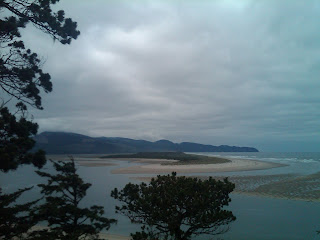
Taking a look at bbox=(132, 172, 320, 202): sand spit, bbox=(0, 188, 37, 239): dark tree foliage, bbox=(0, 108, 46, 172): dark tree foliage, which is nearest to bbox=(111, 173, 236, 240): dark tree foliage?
bbox=(0, 188, 37, 239): dark tree foliage

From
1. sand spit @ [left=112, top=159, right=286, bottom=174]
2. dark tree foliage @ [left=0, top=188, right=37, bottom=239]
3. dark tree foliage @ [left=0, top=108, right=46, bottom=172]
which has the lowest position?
sand spit @ [left=112, top=159, right=286, bottom=174]

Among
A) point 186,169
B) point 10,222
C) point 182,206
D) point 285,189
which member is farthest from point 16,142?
point 186,169

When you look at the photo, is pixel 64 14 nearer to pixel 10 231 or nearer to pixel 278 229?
pixel 10 231

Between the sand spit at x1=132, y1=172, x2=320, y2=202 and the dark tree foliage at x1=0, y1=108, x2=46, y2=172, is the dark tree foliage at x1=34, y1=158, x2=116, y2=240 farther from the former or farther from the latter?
the sand spit at x1=132, y1=172, x2=320, y2=202

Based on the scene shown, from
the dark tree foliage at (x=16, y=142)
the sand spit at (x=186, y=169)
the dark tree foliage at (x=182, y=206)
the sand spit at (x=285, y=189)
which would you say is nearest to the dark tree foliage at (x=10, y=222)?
the dark tree foliage at (x=16, y=142)

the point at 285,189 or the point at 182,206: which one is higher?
the point at 182,206

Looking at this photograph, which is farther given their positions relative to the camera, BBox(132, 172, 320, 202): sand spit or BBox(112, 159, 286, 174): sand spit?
BBox(112, 159, 286, 174): sand spit

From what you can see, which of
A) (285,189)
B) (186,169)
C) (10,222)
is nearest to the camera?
(10,222)

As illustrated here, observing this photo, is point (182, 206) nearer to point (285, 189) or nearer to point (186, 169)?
point (285, 189)

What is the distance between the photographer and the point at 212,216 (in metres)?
9.56

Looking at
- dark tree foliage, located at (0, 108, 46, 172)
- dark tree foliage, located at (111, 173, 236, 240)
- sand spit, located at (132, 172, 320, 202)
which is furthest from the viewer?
sand spit, located at (132, 172, 320, 202)

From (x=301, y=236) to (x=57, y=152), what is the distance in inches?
5374

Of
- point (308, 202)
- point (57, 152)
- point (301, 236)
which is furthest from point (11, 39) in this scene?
point (57, 152)

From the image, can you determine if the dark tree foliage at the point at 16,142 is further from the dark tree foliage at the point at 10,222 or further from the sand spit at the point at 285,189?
the sand spit at the point at 285,189
